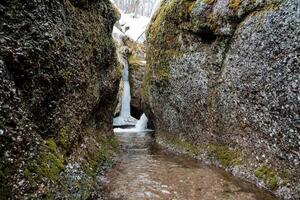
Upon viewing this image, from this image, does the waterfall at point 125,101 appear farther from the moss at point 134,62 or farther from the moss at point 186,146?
the moss at point 186,146

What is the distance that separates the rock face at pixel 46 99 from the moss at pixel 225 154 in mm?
4423

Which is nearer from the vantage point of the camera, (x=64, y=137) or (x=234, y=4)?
(x=64, y=137)

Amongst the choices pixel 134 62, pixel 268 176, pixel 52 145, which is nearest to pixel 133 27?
pixel 134 62

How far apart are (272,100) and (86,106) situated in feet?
18.7

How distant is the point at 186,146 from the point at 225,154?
3.17 metres

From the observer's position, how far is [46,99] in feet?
22.4

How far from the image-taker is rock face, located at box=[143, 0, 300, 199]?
335 inches

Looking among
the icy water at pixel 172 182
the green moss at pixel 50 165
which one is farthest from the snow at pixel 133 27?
the green moss at pixel 50 165

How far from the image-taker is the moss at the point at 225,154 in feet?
34.9

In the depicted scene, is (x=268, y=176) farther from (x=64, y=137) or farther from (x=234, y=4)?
(x=234, y=4)

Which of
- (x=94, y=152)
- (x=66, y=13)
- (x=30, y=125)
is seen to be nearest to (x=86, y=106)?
(x=94, y=152)

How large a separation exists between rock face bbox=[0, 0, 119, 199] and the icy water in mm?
919

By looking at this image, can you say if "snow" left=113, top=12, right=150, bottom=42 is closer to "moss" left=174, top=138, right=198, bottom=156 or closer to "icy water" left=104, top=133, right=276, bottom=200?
"moss" left=174, top=138, right=198, bottom=156

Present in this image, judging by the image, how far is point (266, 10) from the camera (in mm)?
9703
